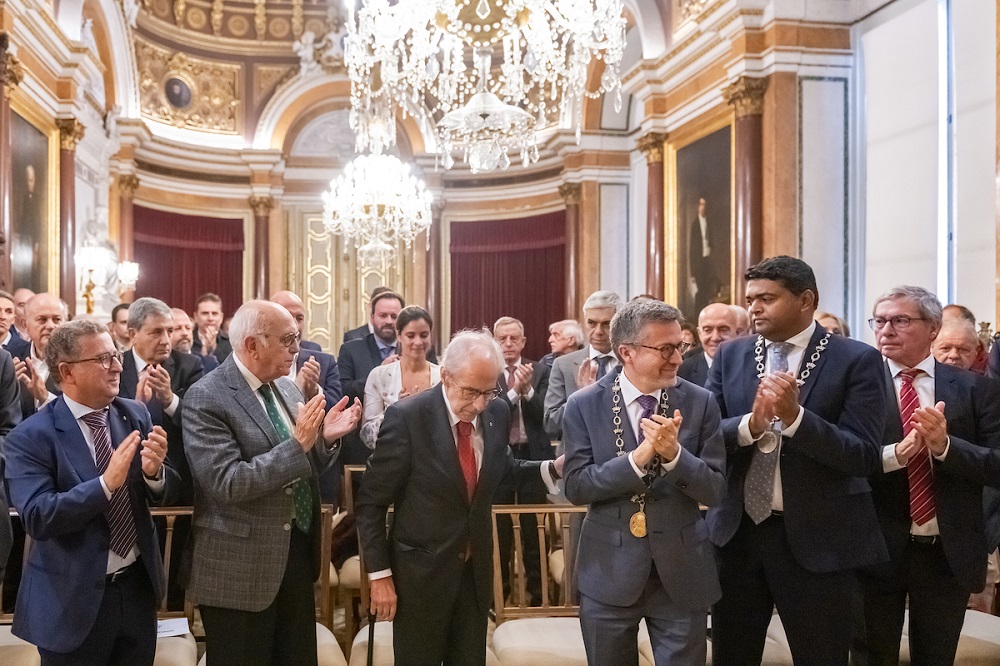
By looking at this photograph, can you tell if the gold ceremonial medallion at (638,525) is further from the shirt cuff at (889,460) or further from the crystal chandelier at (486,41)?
the crystal chandelier at (486,41)

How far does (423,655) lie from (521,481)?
1963mm

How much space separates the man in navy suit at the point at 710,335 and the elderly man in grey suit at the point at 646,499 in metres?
2.14

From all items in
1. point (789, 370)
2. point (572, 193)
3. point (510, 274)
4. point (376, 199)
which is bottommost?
point (789, 370)

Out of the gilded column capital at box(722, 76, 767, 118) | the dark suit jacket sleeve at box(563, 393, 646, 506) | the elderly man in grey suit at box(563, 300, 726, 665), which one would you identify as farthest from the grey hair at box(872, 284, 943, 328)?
the gilded column capital at box(722, 76, 767, 118)

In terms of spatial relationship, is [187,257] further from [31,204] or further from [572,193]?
[572,193]

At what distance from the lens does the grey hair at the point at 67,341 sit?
99.3 inches

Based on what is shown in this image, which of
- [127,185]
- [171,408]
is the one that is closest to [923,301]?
[171,408]

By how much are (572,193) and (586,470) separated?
991cm

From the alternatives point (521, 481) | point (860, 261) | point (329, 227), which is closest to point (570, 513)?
point (521, 481)

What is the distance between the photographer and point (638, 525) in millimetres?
2482

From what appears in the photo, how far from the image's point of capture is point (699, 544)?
99.6 inches

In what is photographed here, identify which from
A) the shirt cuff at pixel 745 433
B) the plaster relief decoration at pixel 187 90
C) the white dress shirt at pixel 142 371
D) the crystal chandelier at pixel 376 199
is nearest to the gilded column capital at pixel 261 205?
the plaster relief decoration at pixel 187 90

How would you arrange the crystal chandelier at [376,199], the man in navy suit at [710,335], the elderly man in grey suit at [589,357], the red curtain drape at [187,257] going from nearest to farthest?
the elderly man in grey suit at [589,357] < the man in navy suit at [710,335] < the crystal chandelier at [376,199] < the red curtain drape at [187,257]

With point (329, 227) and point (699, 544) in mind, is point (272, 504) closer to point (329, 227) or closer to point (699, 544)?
point (699, 544)
